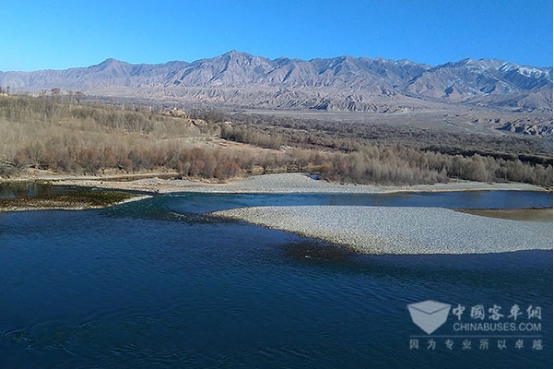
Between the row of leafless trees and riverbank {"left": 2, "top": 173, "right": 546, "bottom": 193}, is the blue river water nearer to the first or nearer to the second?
riverbank {"left": 2, "top": 173, "right": 546, "bottom": 193}

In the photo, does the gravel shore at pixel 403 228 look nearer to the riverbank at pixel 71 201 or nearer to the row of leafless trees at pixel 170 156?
the riverbank at pixel 71 201

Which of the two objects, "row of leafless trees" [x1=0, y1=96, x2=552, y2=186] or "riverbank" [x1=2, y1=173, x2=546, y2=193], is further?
"row of leafless trees" [x1=0, y1=96, x2=552, y2=186]

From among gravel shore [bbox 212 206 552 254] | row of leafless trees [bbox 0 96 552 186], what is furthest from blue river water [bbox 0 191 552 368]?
row of leafless trees [bbox 0 96 552 186]

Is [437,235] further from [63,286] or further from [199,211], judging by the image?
[63,286]

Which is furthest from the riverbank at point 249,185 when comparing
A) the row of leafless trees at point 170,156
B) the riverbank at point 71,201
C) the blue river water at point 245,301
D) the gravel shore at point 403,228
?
the blue river water at point 245,301

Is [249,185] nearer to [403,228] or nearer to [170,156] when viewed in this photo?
[170,156]

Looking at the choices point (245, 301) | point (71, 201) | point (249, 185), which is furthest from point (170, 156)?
point (245, 301)
